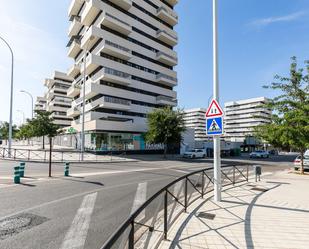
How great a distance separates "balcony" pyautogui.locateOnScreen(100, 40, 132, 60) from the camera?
35.5m

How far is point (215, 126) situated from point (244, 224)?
3.03 m

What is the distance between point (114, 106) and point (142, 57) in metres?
14.3

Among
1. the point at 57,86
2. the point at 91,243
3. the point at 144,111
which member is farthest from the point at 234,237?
the point at 57,86

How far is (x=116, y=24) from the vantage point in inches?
1454

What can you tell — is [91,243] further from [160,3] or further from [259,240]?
[160,3]

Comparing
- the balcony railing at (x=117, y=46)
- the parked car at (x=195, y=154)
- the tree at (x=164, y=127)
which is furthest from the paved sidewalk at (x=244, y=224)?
the balcony railing at (x=117, y=46)

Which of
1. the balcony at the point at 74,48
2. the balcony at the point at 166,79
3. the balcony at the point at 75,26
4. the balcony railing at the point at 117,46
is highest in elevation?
the balcony at the point at 75,26

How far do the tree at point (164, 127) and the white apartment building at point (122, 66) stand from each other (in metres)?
6.64

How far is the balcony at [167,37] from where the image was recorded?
4522 cm

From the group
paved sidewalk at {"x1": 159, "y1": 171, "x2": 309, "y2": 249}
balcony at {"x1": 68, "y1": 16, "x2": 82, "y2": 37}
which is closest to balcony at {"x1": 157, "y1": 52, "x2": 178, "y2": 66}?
balcony at {"x1": 68, "y1": 16, "x2": 82, "y2": 37}

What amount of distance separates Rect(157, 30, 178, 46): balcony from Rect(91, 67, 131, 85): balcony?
13911mm

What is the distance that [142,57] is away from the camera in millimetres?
43156

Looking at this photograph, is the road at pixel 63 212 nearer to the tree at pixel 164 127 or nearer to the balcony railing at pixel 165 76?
the tree at pixel 164 127

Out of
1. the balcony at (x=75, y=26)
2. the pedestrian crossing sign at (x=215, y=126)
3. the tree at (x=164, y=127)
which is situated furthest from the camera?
the balcony at (x=75, y=26)
